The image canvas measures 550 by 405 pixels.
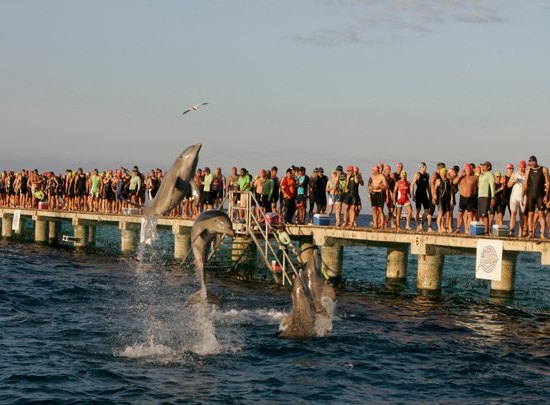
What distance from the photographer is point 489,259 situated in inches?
1008

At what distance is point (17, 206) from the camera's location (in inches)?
2034

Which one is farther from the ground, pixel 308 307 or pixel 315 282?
pixel 315 282

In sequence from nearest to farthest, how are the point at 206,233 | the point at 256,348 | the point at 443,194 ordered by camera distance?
the point at 256,348, the point at 206,233, the point at 443,194

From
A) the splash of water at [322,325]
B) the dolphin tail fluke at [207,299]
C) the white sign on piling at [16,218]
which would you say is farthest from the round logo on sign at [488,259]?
the white sign on piling at [16,218]

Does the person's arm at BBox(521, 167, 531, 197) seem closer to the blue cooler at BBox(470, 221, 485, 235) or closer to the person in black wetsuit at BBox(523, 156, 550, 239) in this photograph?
the person in black wetsuit at BBox(523, 156, 550, 239)

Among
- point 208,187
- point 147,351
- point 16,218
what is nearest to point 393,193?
point 208,187

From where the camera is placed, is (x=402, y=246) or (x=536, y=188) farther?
(x=402, y=246)

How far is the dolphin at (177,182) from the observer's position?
1630 centimetres

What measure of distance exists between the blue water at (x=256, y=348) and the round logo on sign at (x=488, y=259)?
1187 mm

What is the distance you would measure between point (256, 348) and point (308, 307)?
1.44 meters

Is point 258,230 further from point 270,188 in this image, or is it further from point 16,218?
point 16,218

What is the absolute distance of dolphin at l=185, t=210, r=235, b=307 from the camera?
1938cm

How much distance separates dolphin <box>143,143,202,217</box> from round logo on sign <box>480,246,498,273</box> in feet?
38.8

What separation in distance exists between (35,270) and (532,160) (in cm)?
1999
